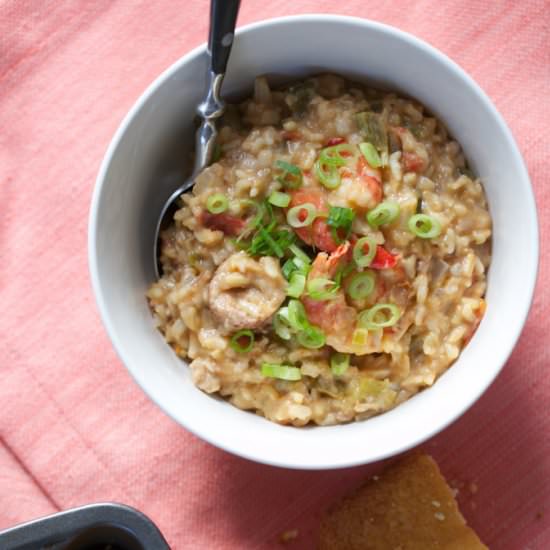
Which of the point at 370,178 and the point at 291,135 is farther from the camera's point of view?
the point at 291,135

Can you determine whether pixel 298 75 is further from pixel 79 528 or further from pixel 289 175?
pixel 79 528

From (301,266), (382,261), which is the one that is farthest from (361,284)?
Answer: (301,266)

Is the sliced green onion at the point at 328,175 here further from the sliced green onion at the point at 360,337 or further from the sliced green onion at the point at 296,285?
the sliced green onion at the point at 360,337

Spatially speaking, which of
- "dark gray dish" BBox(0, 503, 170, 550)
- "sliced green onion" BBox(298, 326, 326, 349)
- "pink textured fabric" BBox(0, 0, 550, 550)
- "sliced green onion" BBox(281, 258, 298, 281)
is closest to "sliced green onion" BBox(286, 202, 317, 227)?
"sliced green onion" BBox(281, 258, 298, 281)

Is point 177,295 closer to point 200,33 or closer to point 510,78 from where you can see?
point 200,33

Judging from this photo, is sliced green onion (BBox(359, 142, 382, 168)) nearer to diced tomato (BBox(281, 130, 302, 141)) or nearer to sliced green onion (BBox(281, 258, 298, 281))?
diced tomato (BBox(281, 130, 302, 141))

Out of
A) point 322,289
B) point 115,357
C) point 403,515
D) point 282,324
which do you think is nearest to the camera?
point 322,289

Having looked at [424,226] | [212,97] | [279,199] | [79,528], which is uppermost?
[212,97]
